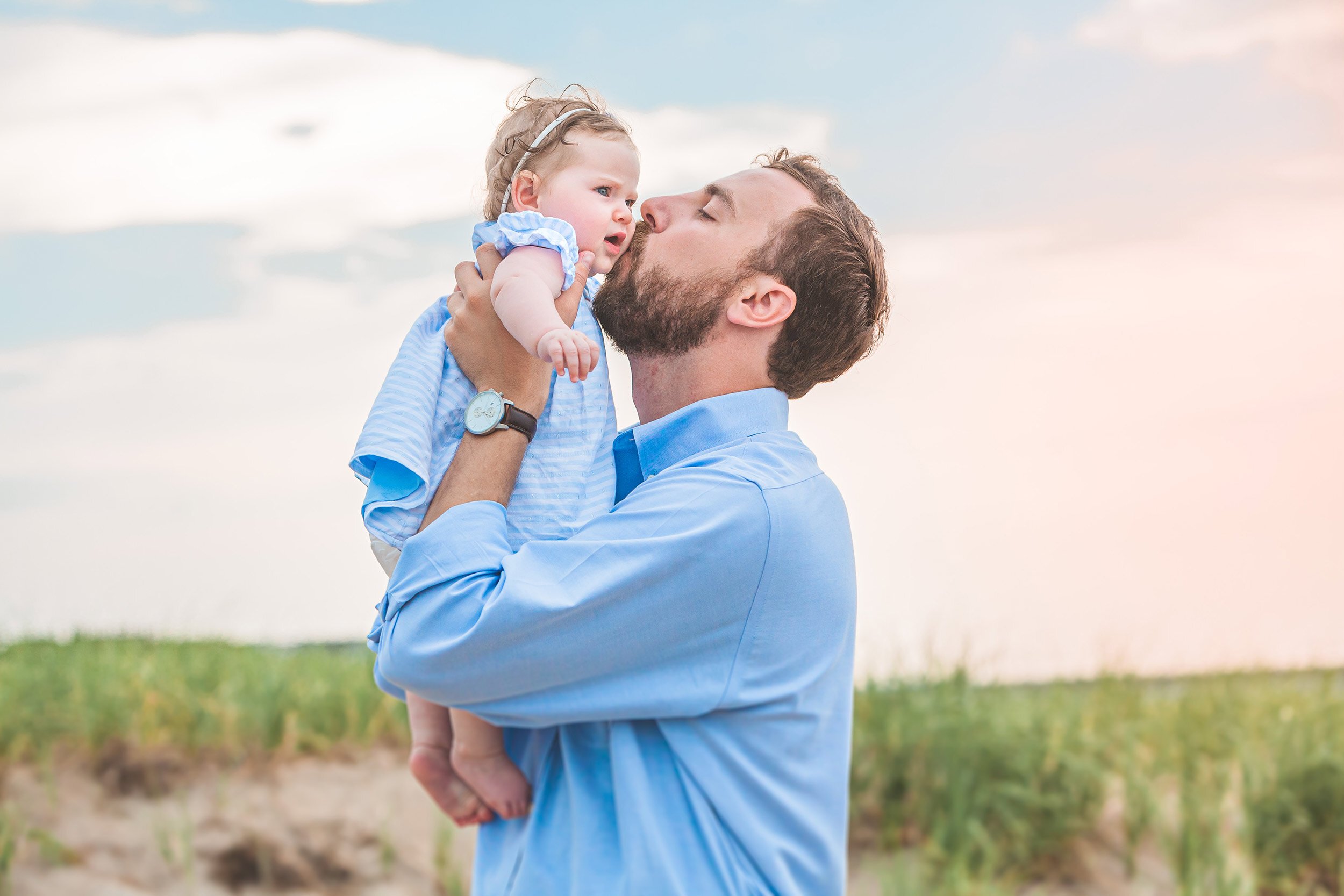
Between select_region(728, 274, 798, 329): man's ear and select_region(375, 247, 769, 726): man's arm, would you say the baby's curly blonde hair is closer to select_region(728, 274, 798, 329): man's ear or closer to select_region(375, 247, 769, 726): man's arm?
select_region(728, 274, 798, 329): man's ear

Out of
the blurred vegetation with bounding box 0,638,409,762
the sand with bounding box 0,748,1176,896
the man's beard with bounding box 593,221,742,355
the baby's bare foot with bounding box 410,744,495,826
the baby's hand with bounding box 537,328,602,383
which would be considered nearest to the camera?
the baby's hand with bounding box 537,328,602,383

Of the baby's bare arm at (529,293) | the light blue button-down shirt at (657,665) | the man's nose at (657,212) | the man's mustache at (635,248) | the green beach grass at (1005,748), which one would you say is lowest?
the green beach grass at (1005,748)

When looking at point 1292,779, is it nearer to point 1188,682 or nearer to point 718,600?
point 1188,682

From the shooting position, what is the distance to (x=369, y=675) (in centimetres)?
591

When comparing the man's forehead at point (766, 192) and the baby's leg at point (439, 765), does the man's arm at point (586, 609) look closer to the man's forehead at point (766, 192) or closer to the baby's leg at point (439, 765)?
the baby's leg at point (439, 765)

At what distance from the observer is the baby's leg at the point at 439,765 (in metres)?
2.15

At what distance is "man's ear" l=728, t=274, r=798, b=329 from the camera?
2.37 m

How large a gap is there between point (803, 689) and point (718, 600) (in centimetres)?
28

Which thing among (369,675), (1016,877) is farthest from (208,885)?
(1016,877)

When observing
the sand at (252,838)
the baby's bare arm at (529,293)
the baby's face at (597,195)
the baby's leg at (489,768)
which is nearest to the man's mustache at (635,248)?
the baby's face at (597,195)

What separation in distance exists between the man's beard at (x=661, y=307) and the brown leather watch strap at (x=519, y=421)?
449mm

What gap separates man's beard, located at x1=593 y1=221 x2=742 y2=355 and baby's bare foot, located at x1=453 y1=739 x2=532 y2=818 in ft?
3.10

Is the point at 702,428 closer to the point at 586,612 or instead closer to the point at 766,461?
the point at 766,461

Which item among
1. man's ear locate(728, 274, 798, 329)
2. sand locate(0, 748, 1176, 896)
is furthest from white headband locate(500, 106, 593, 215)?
sand locate(0, 748, 1176, 896)
